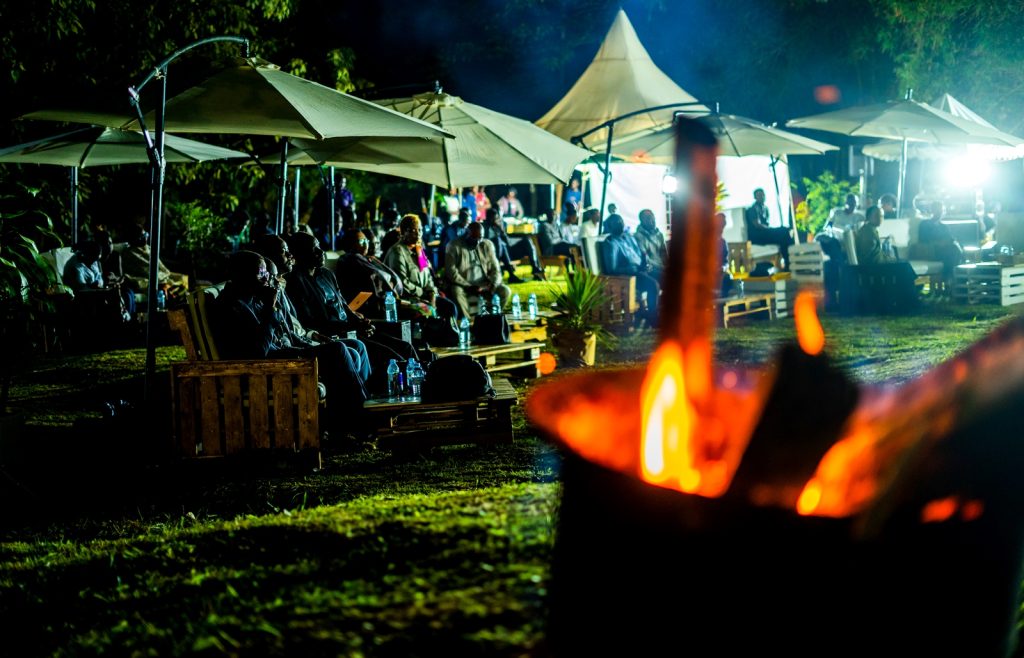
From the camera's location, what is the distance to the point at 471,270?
41.5 feet

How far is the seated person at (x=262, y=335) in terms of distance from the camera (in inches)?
292

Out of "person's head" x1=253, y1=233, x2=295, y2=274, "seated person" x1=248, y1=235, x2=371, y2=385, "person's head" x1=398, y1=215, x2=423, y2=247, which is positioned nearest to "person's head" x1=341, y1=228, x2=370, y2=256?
"person's head" x1=398, y1=215, x2=423, y2=247

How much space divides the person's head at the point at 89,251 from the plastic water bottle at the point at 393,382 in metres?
7.91

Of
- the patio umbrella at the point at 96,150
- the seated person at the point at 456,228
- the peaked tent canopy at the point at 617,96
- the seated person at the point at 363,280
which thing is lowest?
the seated person at the point at 363,280

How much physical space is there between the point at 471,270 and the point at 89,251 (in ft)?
18.0

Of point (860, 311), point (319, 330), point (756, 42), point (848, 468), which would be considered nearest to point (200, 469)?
point (319, 330)

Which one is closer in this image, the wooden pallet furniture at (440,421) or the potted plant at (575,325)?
the wooden pallet furniture at (440,421)

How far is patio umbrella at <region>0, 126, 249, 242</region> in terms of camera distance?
13.8 m

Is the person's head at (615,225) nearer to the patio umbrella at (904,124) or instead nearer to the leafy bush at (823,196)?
the patio umbrella at (904,124)

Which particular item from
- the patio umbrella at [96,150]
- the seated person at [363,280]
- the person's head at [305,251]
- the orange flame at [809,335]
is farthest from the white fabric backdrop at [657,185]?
the orange flame at [809,335]

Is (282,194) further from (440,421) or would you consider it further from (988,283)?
(988,283)

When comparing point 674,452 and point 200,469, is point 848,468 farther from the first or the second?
point 200,469

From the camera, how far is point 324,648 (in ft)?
11.0

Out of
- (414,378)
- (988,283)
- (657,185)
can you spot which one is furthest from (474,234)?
(657,185)
